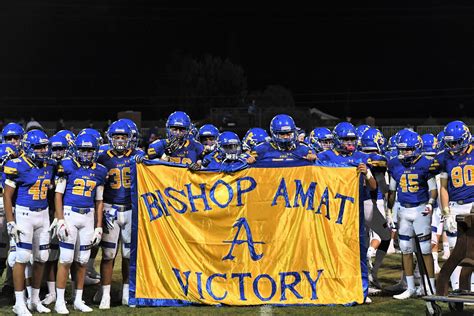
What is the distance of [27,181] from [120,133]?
122 cm

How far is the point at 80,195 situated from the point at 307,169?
2.64 m

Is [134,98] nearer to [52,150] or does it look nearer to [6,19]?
[6,19]

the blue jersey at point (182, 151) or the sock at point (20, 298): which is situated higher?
the blue jersey at point (182, 151)

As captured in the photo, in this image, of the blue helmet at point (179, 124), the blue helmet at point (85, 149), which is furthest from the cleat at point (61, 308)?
the blue helmet at point (179, 124)

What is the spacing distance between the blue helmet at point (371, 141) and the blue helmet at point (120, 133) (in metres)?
3.84

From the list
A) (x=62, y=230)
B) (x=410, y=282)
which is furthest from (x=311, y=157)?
(x=62, y=230)

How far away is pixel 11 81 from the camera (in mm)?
45469

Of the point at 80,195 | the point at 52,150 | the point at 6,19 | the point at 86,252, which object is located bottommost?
the point at 86,252

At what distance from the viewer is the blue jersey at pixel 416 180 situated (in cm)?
792

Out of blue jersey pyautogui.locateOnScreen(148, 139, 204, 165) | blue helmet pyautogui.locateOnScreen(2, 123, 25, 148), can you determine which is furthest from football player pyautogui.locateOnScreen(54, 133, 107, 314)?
blue helmet pyautogui.locateOnScreen(2, 123, 25, 148)

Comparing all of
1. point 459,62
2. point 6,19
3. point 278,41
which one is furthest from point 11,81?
point 459,62

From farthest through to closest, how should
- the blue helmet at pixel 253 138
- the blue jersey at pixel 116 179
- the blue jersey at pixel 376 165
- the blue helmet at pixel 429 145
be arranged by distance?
the blue helmet at pixel 253 138, the blue jersey at pixel 376 165, the blue helmet at pixel 429 145, the blue jersey at pixel 116 179

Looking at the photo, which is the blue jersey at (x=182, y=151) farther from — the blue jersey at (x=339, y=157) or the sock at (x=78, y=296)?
the sock at (x=78, y=296)

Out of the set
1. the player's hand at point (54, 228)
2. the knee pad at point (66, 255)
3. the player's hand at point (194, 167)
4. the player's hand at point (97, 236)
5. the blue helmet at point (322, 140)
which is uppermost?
the blue helmet at point (322, 140)
